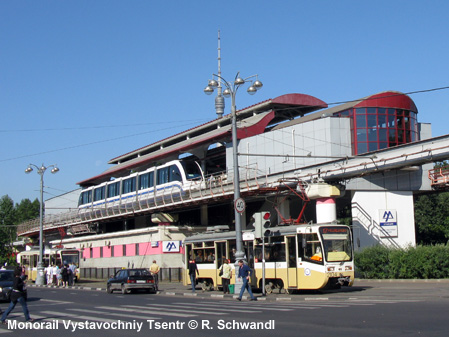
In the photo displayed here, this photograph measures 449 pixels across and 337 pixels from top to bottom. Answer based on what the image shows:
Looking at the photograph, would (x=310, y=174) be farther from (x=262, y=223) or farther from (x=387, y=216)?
(x=262, y=223)

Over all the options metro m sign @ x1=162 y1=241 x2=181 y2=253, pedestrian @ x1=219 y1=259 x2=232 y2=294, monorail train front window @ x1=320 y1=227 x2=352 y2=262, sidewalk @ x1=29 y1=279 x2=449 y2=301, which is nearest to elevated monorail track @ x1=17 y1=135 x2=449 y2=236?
metro m sign @ x1=162 y1=241 x2=181 y2=253

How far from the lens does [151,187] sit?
47844 millimetres

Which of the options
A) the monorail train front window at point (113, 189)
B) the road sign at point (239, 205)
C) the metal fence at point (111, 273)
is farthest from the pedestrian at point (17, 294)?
the monorail train front window at point (113, 189)

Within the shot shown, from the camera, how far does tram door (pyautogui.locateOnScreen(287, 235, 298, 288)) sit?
960 inches

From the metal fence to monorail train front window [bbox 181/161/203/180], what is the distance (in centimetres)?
711

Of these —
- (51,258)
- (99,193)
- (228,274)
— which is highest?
(99,193)

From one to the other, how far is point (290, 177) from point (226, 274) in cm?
1023

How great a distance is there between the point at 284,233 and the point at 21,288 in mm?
12275

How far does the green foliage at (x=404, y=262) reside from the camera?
1141 inches

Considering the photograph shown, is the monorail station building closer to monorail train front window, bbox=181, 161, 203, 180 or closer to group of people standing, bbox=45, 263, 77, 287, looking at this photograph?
monorail train front window, bbox=181, 161, 203, 180

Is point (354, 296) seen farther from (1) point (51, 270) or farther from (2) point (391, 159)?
(1) point (51, 270)

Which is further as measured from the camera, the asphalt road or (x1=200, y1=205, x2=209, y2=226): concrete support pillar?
(x1=200, y1=205, x2=209, y2=226): concrete support pillar

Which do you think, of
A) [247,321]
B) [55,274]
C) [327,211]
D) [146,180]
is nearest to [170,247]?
[146,180]

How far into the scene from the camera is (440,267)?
29125 mm
